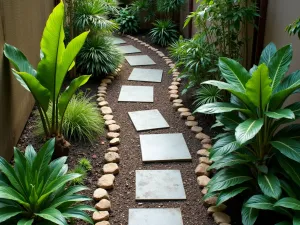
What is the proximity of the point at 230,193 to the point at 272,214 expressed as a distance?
0.36 meters

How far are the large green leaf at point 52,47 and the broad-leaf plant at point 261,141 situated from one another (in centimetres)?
123

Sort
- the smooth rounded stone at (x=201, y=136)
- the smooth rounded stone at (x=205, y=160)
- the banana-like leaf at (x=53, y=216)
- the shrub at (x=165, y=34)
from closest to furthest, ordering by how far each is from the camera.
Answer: the banana-like leaf at (x=53, y=216) < the smooth rounded stone at (x=205, y=160) < the smooth rounded stone at (x=201, y=136) < the shrub at (x=165, y=34)

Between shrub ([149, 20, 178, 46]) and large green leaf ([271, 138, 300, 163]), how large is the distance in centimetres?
488

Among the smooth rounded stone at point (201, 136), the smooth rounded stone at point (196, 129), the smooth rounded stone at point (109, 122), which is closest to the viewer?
the smooth rounded stone at point (201, 136)

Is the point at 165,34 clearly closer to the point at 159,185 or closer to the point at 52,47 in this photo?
the point at 52,47

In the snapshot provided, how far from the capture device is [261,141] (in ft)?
8.52

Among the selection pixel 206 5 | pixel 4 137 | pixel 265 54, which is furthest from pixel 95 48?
pixel 265 54

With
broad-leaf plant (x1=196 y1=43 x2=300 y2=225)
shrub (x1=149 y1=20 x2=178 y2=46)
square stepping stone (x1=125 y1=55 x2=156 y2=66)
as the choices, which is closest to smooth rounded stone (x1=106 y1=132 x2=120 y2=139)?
broad-leaf plant (x1=196 y1=43 x2=300 y2=225)

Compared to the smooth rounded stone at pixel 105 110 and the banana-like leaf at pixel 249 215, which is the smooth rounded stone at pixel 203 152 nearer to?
the banana-like leaf at pixel 249 215

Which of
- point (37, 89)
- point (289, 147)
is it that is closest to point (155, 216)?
point (289, 147)

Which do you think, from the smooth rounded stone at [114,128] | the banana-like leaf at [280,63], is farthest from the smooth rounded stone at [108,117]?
the banana-like leaf at [280,63]

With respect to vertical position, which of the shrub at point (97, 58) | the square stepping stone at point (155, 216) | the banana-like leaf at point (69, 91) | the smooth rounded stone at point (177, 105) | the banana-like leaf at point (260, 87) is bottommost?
the square stepping stone at point (155, 216)

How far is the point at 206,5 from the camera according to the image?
4.04m

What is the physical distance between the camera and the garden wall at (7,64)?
115 inches
